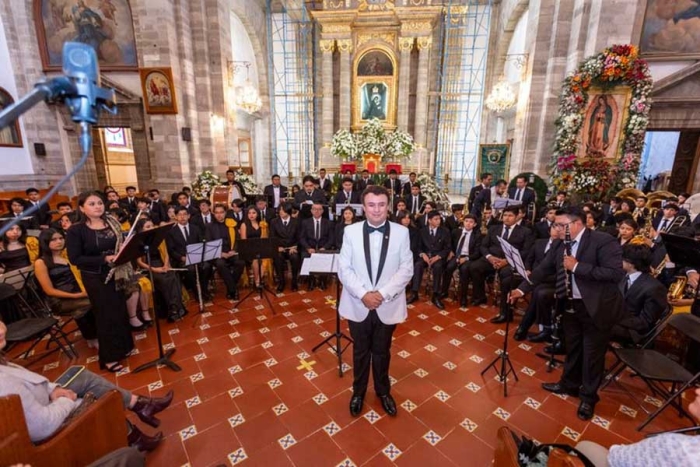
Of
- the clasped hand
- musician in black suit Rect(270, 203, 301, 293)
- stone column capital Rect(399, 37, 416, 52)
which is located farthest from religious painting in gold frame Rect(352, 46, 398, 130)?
the clasped hand

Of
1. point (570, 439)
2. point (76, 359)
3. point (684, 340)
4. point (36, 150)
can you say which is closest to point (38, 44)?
point (36, 150)

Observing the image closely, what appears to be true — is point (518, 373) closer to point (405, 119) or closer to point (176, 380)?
point (176, 380)

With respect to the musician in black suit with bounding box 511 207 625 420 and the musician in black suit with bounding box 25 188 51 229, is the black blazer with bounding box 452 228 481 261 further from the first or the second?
the musician in black suit with bounding box 25 188 51 229

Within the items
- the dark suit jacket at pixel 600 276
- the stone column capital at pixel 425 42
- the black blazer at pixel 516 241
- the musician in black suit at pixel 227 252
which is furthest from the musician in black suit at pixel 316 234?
the stone column capital at pixel 425 42

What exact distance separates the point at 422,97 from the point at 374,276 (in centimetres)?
1391

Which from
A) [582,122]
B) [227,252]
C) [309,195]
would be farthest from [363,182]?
[582,122]

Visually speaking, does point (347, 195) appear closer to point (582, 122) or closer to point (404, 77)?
point (582, 122)

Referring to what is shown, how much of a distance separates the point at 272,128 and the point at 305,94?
2796mm

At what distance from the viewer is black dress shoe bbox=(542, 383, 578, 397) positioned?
339 cm

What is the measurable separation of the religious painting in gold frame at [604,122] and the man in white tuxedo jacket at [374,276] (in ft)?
28.2

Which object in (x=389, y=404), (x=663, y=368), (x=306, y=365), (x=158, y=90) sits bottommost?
(x=306, y=365)

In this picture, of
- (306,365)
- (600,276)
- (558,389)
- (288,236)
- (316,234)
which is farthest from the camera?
(288,236)

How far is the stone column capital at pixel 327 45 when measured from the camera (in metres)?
14.6

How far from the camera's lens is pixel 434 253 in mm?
6035
